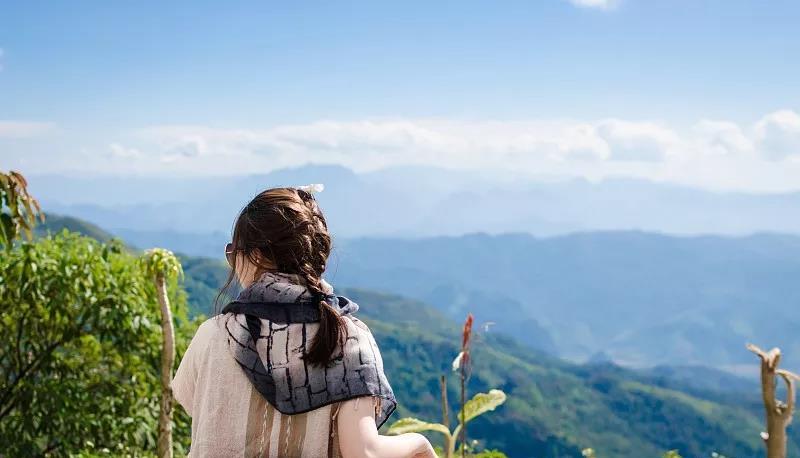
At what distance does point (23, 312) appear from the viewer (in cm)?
539

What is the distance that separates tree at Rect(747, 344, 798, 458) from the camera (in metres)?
2.58

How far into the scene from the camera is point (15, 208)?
348 cm

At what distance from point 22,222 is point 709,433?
7844 centimetres

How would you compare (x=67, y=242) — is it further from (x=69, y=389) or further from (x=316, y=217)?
(x=316, y=217)

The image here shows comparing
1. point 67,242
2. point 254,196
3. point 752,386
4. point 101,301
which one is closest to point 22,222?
point 101,301

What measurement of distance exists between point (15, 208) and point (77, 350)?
2512mm

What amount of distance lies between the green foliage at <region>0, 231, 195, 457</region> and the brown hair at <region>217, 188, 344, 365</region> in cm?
349

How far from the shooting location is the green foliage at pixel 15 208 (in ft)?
11.2

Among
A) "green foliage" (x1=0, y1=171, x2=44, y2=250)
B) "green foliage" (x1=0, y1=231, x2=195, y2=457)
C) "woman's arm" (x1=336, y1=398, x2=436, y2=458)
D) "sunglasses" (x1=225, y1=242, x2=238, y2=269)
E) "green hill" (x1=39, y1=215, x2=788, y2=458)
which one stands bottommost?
"green hill" (x1=39, y1=215, x2=788, y2=458)

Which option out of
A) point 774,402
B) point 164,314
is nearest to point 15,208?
point 164,314

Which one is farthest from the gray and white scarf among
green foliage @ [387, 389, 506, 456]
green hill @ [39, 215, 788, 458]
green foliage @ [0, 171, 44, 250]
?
green hill @ [39, 215, 788, 458]

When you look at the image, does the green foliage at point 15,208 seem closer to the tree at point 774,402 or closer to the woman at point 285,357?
the woman at point 285,357

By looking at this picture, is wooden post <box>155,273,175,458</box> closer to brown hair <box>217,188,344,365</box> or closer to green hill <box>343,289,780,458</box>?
brown hair <box>217,188,344,365</box>

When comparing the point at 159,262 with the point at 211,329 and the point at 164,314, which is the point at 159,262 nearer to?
the point at 164,314
